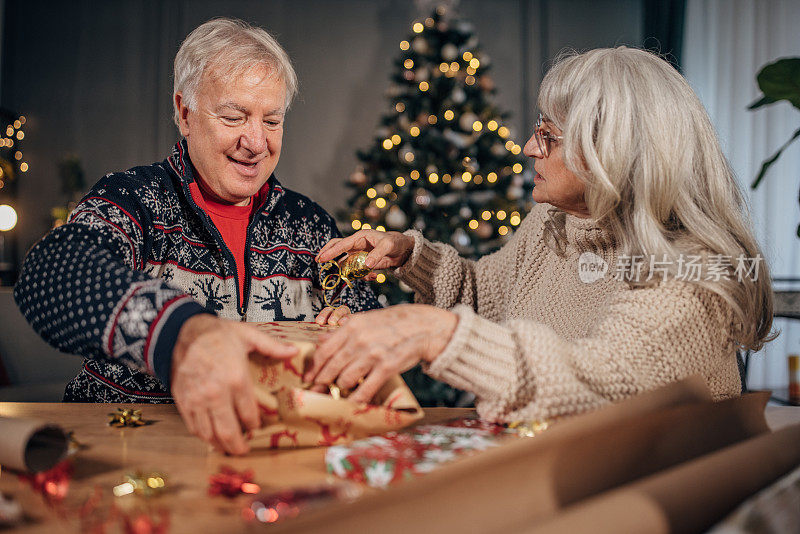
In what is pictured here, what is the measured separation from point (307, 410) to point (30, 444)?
1.11 feet

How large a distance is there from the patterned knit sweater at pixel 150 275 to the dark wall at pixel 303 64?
3688mm

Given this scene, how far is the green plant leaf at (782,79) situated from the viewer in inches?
69.2

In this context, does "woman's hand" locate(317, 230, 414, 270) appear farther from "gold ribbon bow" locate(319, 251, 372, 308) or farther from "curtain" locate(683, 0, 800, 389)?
"curtain" locate(683, 0, 800, 389)

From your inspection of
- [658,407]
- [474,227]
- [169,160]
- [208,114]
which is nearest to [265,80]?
[208,114]

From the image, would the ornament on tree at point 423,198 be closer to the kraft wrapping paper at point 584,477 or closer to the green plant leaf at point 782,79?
the green plant leaf at point 782,79

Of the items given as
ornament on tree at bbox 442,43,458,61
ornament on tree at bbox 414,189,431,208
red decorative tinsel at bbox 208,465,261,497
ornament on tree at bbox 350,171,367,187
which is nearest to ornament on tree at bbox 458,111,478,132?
ornament on tree at bbox 442,43,458,61

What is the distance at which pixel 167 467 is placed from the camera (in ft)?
2.53

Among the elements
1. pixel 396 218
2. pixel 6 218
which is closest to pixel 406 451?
pixel 396 218

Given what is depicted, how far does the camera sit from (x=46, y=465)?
720mm

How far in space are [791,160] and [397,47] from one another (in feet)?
10.4

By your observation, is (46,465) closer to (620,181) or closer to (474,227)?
(620,181)

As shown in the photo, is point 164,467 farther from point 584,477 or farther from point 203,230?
point 203,230

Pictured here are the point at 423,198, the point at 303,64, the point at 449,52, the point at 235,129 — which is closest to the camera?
the point at 235,129

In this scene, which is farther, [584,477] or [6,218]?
[6,218]
